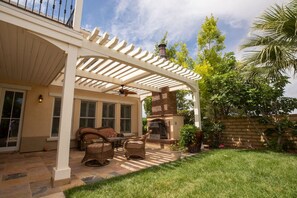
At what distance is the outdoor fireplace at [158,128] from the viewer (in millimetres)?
7530

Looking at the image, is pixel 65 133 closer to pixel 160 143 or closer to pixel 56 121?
pixel 56 121

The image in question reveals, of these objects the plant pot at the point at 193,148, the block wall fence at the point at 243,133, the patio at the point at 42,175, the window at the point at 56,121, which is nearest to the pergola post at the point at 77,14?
the patio at the point at 42,175

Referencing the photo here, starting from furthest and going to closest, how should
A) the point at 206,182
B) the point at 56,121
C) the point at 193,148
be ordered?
the point at 56,121, the point at 193,148, the point at 206,182

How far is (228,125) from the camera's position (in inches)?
285

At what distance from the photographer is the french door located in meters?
6.04

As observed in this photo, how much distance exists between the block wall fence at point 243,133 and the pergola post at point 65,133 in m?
6.65

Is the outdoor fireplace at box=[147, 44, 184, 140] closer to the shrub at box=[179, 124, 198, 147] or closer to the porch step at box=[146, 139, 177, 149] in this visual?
the porch step at box=[146, 139, 177, 149]

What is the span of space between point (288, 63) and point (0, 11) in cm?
613

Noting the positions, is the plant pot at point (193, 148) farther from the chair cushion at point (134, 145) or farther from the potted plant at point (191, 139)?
the chair cushion at point (134, 145)

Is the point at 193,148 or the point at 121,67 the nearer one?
the point at 121,67

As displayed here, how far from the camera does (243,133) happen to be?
6.77 meters

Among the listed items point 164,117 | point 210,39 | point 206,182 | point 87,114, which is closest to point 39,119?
point 87,114

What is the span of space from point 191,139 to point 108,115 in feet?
15.3

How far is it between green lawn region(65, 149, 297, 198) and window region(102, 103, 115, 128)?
5.13 metres
